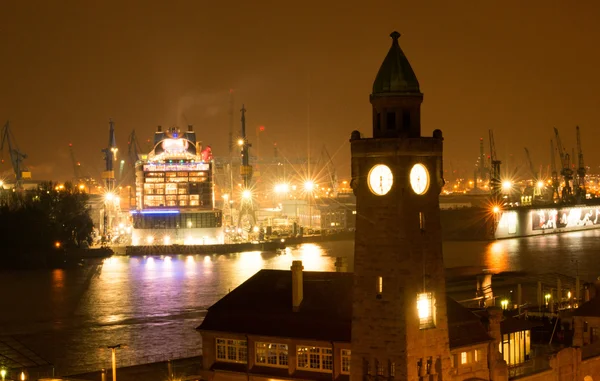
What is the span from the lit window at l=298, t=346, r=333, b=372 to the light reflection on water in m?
17.7

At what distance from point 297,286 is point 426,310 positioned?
690 centimetres

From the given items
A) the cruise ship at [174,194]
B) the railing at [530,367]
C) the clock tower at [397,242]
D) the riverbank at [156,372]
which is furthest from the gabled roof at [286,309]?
the cruise ship at [174,194]

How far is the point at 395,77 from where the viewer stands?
19281mm

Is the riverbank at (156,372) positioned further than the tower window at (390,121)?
Yes

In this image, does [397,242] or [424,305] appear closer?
[397,242]

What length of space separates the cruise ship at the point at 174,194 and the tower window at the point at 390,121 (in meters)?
111

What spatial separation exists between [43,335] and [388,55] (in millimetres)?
41784

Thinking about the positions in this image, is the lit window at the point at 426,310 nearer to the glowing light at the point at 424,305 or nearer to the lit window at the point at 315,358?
the glowing light at the point at 424,305

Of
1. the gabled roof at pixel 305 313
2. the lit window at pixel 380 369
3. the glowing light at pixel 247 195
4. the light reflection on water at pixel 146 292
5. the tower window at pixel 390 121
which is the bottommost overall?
the light reflection on water at pixel 146 292

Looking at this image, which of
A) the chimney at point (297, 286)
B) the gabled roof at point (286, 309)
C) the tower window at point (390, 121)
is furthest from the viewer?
the chimney at point (297, 286)

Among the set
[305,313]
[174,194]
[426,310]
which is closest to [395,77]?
[426,310]

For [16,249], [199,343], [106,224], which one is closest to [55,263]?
[16,249]

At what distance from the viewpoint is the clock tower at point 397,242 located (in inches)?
752

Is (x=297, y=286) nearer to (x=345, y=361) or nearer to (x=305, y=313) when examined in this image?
(x=305, y=313)
